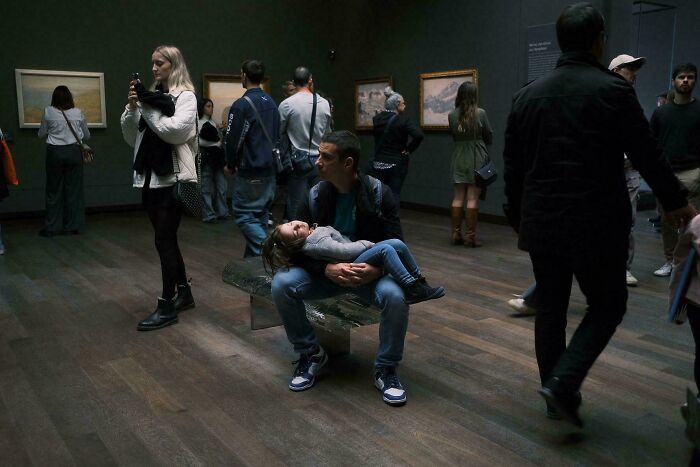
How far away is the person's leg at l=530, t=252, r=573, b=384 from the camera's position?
284 cm

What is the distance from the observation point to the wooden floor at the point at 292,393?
2.83 m

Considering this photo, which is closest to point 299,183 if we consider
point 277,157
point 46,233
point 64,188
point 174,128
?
point 277,157

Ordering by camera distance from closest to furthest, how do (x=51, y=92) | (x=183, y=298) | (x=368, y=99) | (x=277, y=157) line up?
(x=183, y=298), (x=277, y=157), (x=51, y=92), (x=368, y=99)

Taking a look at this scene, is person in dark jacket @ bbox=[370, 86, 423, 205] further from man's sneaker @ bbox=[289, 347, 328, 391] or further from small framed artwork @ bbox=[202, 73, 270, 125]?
small framed artwork @ bbox=[202, 73, 270, 125]

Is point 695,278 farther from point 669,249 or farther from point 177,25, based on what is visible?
point 177,25

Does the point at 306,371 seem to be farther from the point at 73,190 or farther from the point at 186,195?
the point at 73,190

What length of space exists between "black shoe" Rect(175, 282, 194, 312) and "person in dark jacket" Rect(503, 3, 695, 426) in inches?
117

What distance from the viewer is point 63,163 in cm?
842

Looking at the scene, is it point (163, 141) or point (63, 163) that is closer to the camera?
point (163, 141)

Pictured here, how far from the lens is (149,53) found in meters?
10.9

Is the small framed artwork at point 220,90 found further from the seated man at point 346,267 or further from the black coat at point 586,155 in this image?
the black coat at point 586,155

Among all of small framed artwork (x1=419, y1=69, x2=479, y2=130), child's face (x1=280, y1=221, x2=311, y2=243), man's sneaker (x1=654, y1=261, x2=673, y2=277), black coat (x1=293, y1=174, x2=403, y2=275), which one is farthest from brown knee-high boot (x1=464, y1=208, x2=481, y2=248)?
child's face (x1=280, y1=221, x2=311, y2=243)

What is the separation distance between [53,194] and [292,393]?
6.33 m

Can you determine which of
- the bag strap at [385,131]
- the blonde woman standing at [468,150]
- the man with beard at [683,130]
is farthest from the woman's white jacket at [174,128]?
the man with beard at [683,130]
